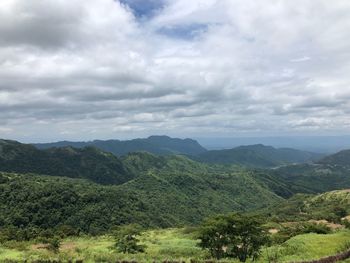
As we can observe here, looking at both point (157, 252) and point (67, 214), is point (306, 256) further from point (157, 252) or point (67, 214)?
point (67, 214)

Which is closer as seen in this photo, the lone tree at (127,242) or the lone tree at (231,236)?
the lone tree at (231,236)

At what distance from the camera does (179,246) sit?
5056 centimetres

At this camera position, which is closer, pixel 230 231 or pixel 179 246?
pixel 230 231

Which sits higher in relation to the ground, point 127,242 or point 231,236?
point 231,236

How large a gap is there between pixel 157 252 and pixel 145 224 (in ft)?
424

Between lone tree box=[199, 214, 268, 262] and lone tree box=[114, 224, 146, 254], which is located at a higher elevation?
lone tree box=[199, 214, 268, 262]

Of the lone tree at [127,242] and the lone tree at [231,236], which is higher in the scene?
the lone tree at [231,236]

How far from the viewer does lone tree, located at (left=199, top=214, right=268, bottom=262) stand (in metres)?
40.0

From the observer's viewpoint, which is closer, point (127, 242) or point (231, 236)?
point (231, 236)

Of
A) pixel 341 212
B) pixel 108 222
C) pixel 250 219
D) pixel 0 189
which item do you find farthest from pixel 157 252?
pixel 0 189

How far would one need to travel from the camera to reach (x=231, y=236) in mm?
40812

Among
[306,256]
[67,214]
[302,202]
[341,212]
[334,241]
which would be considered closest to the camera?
[306,256]

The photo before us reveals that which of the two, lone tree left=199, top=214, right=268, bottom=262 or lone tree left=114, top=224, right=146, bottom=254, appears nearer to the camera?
lone tree left=199, top=214, right=268, bottom=262

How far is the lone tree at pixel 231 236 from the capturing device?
131 feet
